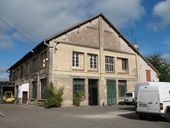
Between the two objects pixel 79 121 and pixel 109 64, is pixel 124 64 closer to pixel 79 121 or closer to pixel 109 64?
pixel 109 64

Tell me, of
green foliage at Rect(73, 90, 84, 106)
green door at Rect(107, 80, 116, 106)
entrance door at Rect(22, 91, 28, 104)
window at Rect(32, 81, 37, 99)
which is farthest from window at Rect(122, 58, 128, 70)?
entrance door at Rect(22, 91, 28, 104)

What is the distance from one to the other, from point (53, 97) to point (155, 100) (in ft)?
42.7

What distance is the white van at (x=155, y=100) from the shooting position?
14609 millimetres

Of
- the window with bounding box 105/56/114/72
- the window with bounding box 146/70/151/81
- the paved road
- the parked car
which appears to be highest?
the window with bounding box 105/56/114/72

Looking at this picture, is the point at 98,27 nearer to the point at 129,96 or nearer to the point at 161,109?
the point at 129,96

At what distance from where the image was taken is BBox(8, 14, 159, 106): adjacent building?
90.2 ft

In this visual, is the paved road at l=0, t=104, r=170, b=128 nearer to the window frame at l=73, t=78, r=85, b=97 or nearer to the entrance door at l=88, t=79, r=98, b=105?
the window frame at l=73, t=78, r=85, b=97

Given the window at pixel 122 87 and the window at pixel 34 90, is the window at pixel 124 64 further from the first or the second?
the window at pixel 34 90

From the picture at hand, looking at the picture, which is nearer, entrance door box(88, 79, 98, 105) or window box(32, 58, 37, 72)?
entrance door box(88, 79, 98, 105)

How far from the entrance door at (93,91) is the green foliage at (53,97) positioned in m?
5.74

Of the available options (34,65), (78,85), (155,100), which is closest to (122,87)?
(78,85)

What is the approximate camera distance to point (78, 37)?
29.4 meters

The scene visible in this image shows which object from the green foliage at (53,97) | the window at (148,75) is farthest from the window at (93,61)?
the window at (148,75)

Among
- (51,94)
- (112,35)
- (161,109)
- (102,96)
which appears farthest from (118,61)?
(161,109)
